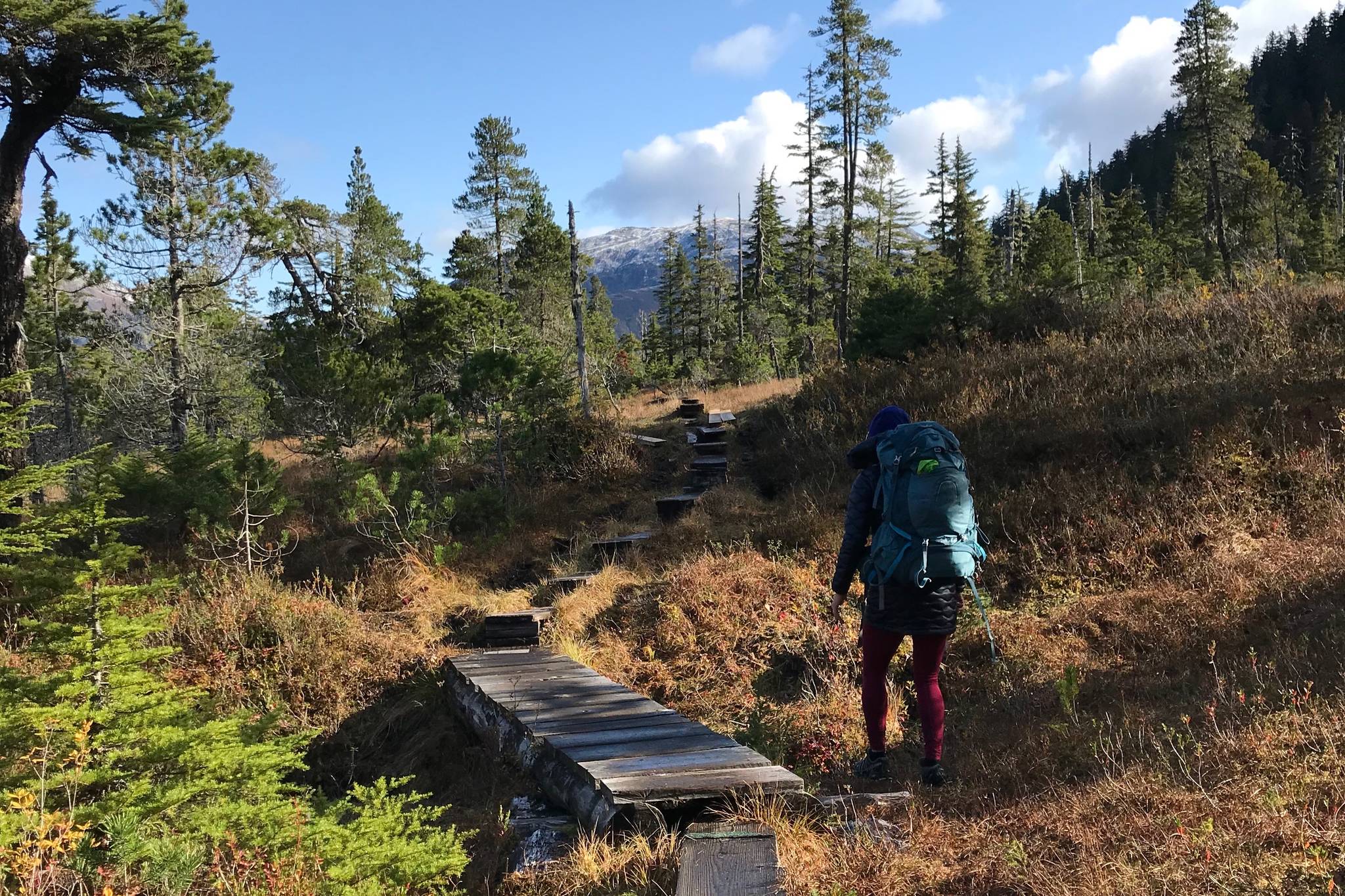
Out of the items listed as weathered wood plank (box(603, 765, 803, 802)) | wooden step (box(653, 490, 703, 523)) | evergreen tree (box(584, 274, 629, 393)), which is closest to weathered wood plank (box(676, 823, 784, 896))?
weathered wood plank (box(603, 765, 803, 802))

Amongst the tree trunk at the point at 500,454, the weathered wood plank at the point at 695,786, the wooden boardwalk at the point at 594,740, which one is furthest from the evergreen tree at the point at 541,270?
the weathered wood plank at the point at 695,786

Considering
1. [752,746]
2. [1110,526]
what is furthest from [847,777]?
[1110,526]

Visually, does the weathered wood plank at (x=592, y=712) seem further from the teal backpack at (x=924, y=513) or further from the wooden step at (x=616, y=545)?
the wooden step at (x=616, y=545)

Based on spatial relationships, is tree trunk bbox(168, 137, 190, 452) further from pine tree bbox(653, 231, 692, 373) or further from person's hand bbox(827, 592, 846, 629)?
pine tree bbox(653, 231, 692, 373)

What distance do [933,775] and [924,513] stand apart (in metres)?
1.42

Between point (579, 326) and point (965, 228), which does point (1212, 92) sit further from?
point (579, 326)

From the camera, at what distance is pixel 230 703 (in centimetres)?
619

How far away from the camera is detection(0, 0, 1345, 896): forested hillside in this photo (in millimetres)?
3182

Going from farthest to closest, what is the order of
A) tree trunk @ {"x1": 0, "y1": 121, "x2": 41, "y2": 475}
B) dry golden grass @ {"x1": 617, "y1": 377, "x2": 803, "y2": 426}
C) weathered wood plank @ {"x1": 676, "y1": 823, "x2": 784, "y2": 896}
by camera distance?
dry golden grass @ {"x1": 617, "y1": 377, "x2": 803, "y2": 426}
tree trunk @ {"x1": 0, "y1": 121, "x2": 41, "y2": 475}
weathered wood plank @ {"x1": 676, "y1": 823, "x2": 784, "y2": 896}

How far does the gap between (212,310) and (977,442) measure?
17.3 metres

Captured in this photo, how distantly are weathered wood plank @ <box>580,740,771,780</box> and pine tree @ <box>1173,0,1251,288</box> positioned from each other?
28.5m

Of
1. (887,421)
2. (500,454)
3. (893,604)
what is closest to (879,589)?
(893,604)

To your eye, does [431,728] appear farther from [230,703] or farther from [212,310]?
[212,310]

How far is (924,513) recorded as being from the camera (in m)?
3.83
